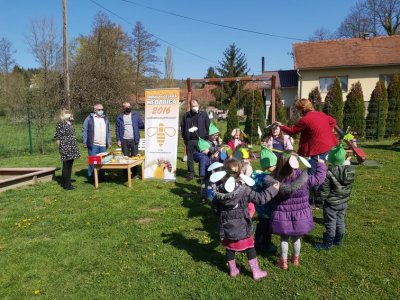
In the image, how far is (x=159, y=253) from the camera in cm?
426

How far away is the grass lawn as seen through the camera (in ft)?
11.2

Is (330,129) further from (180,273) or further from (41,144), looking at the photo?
(41,144)

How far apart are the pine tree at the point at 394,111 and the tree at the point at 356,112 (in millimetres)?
1331

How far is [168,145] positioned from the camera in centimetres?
827

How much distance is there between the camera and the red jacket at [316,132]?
4.72 meters

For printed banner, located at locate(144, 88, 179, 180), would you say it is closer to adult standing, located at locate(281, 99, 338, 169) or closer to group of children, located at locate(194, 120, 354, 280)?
adult standing, located at locate(281, 99, 338, 169)

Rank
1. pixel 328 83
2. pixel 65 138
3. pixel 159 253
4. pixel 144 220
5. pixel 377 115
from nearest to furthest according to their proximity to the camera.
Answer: pixel 159 253 < pixel 144 220 < pixel 65 138 < pixel 377 115 < pixel 328 83

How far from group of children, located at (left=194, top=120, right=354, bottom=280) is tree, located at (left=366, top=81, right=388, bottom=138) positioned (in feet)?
47.5

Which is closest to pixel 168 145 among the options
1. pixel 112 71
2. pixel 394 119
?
pixel 394 119

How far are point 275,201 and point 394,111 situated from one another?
16646 mm

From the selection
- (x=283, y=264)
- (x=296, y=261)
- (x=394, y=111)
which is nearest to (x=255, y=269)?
(x=283, y=264)

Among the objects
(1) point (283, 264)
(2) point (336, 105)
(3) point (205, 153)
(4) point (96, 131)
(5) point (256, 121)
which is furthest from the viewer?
(2) point (336, 105)

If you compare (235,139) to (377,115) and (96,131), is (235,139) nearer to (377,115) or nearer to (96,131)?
(96,131)

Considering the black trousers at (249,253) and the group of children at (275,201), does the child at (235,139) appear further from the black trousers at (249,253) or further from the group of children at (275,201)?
the black trousers at (249,253)
